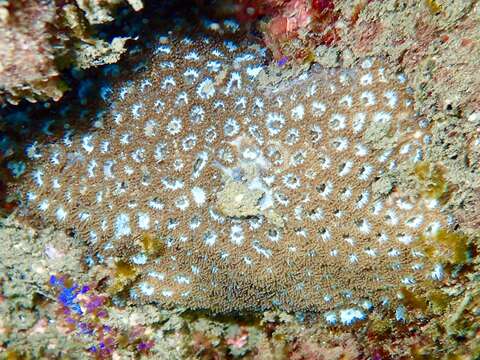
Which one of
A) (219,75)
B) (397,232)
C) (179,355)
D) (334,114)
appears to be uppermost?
(219,75)

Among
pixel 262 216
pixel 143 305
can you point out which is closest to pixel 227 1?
pixel 262 216

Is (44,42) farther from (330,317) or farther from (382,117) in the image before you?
(330,317)

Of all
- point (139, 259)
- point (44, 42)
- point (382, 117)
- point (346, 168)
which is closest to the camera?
point (44, 42)

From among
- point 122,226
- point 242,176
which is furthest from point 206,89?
point 122,226

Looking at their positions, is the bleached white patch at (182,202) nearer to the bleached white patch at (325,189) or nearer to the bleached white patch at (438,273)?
the bleached white patch at (325,189)

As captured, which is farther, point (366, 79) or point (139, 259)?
point (139, 259)

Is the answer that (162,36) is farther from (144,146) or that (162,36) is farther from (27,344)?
(27,344)
